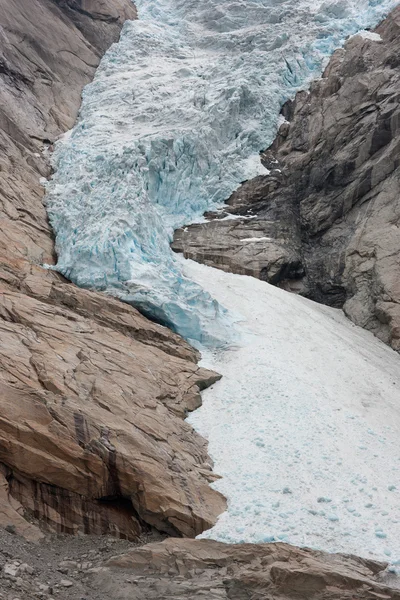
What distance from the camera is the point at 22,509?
7926 millimetres

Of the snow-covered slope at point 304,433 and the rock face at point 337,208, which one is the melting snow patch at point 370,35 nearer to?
the rock face at point 337,208

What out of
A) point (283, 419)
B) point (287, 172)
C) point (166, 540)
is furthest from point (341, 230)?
point (166, 540)

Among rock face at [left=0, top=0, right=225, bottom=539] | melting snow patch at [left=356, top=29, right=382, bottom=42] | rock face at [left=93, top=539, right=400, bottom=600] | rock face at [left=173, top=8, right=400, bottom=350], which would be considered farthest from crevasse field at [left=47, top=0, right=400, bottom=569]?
melting snow patch at [left=356, top=29, right=382, bottom=42]

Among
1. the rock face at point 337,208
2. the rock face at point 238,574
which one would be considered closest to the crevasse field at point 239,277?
the rock face at point 238,574

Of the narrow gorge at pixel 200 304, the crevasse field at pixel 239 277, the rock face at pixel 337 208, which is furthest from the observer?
the rock face at pixel 337 208

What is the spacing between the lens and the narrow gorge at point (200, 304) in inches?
320

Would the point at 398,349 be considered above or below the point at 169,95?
A: below

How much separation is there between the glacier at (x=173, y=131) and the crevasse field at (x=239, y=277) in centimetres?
7

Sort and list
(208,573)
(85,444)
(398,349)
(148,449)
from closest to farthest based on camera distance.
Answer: (208,573) < (85,444) < (148,449) < (398,349)

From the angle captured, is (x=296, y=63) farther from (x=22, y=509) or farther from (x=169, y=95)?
(x=22, y=509)

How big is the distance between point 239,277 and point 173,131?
765cm

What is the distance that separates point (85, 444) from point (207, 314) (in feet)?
24.2

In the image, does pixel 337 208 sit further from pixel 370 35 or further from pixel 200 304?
pixel 370 35

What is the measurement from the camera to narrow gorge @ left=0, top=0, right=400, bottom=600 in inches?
320
